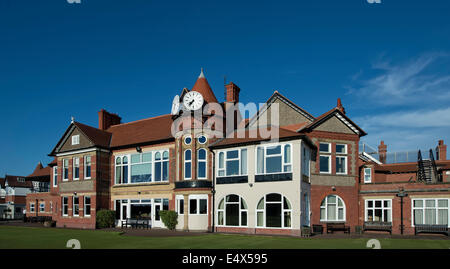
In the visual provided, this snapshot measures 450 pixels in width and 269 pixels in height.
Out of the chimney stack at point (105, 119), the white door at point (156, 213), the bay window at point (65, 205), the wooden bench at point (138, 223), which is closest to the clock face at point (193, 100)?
the white door at point (156, 213)

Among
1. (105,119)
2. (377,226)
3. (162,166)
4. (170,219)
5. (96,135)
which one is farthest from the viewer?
(105,119)

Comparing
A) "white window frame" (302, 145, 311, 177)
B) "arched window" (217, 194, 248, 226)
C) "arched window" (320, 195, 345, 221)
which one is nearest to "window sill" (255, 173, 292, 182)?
"white window frame" (302, 145, 311, 177)

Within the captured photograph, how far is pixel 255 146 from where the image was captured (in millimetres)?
24578

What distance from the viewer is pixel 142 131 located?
32.4m

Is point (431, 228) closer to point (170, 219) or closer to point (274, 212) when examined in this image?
point (274, 212)

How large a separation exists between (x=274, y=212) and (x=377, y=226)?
7111 mm

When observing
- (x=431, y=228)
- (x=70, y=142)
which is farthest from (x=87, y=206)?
(x=431, y=228)

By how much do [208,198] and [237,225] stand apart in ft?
9.37

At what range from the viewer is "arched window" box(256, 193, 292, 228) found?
2305 cm

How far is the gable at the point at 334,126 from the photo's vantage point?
2638cm

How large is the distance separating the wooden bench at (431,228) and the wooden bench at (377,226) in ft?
5.03

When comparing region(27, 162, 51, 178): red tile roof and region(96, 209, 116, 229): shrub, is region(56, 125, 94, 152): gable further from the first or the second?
region(27, 162, 51, 178): red tile roof

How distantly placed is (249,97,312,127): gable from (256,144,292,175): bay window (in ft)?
11.9
